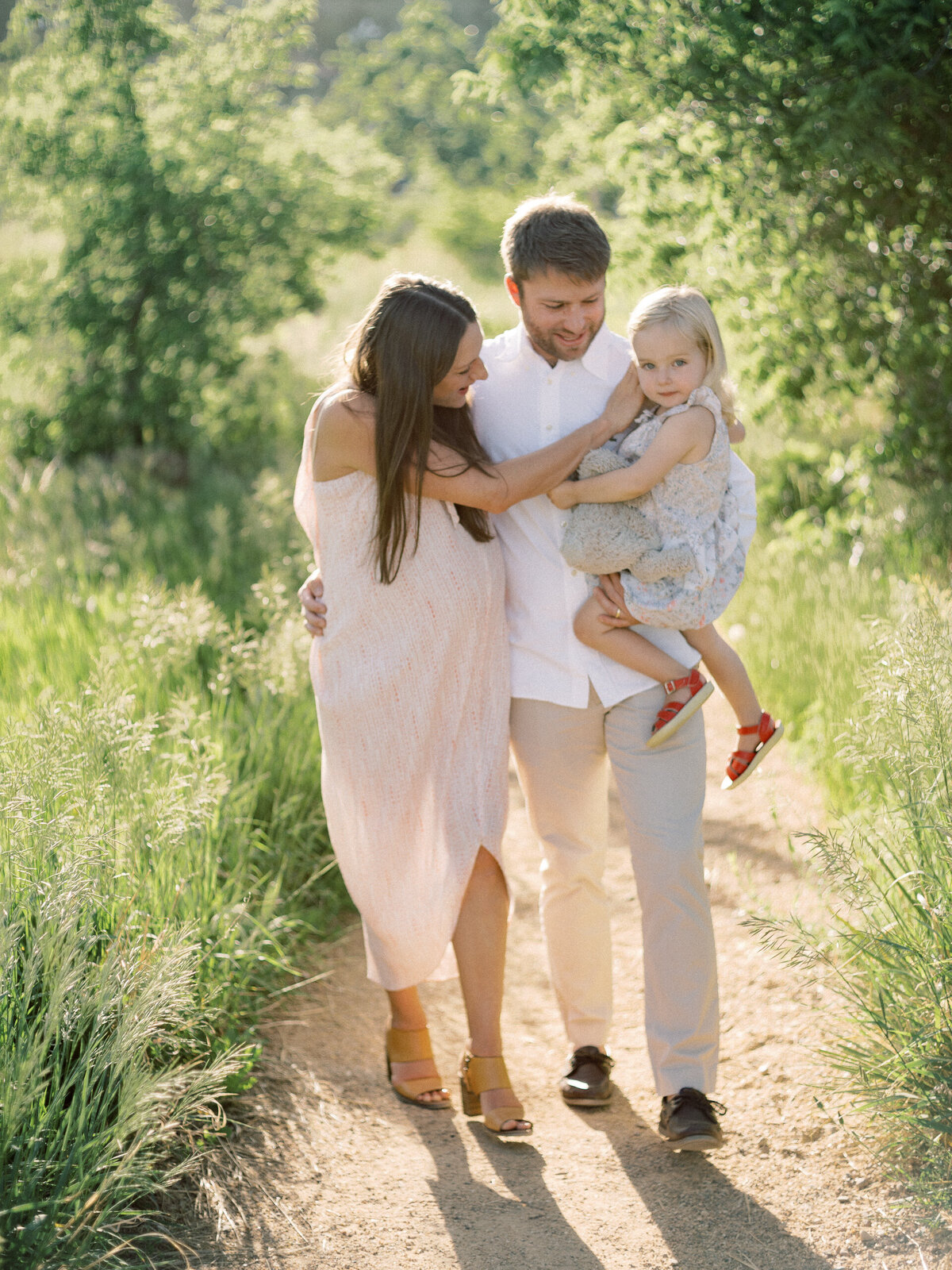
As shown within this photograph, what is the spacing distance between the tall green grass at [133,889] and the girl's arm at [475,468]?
0.86m

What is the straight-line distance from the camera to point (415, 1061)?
3.11 metres

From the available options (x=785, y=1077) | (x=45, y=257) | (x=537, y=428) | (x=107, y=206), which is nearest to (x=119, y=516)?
(x=107, y=206)

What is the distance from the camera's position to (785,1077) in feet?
10.1

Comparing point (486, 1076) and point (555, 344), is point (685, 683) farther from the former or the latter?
point (486, 1076)

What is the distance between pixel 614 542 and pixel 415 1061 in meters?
1.51

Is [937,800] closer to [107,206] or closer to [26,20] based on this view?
[107,206]

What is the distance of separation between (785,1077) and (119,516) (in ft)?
15.1

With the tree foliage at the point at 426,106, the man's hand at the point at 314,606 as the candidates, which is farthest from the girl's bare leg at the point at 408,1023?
the tree foliage at the point at 426,106

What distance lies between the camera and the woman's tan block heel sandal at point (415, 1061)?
306cm

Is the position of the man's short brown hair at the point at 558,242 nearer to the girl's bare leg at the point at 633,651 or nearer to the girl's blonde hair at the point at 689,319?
the girl's blonde hair at the point at 689,319

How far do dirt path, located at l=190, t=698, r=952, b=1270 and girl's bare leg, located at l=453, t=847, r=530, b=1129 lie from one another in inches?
9.9

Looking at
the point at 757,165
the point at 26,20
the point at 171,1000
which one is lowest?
the point at 171,1000

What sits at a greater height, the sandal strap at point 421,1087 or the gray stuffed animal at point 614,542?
the gray stuffed animal at point 614,542

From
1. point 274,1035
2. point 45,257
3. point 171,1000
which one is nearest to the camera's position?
point 171,1000
